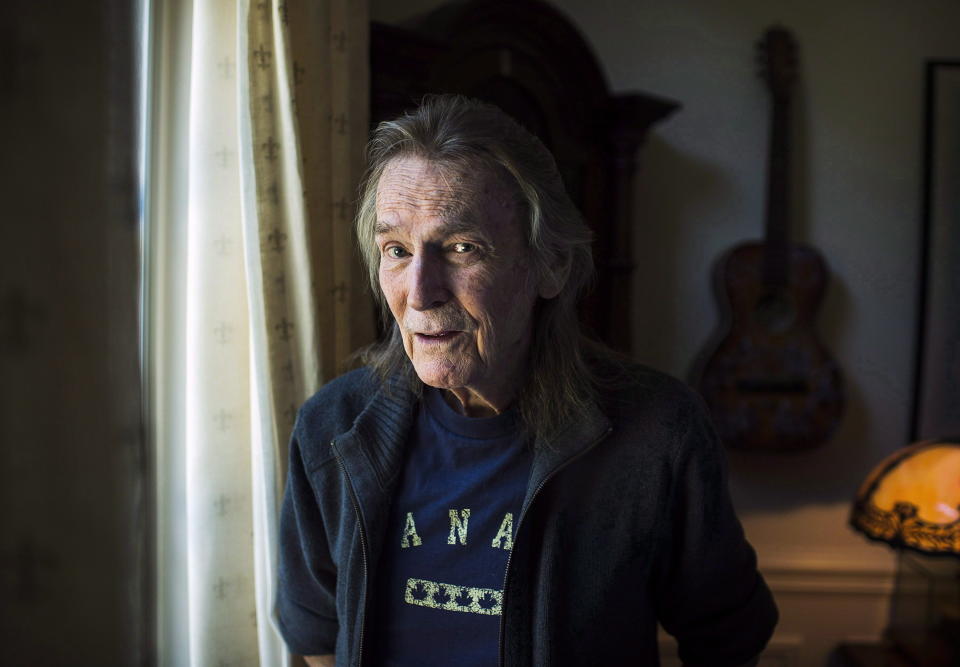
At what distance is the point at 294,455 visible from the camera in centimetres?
111

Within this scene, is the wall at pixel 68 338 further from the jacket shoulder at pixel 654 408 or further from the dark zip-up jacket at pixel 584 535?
the jacket shoulder at pixel 654 408

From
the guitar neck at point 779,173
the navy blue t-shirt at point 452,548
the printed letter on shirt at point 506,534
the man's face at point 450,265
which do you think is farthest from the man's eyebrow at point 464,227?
the guitar neck at point 779,173

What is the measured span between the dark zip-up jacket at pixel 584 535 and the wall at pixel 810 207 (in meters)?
1.18

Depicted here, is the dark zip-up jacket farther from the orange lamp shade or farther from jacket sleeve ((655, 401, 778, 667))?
the orange lamp shade

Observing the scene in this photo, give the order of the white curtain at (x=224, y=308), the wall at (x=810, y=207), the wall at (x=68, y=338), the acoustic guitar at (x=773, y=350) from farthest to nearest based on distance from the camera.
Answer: the wall at (x=810, y=207)
the acoustic guitar at (x=773, y=350)
the white curtain at (x=224, y=308)
the wall at (x=68, y=338)

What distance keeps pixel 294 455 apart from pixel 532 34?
1.10m

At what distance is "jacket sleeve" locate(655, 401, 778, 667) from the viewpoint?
102cm

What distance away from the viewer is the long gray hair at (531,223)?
37.9 inches

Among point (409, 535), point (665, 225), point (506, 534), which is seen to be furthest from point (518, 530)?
point (665, 225)

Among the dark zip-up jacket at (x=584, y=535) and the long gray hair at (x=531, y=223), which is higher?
the long gray hair at (x=531, y=223)

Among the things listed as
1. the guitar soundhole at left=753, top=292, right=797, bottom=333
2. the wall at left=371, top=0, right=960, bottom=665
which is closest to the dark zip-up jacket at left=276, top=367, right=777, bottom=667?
the guitar soundhole at left=753, top=292, right=797, bottom=333

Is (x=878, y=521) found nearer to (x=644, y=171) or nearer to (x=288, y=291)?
(x=644, y=171)

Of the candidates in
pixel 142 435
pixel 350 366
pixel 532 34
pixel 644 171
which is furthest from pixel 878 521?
pixel 142 435

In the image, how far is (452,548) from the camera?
3.27ft
